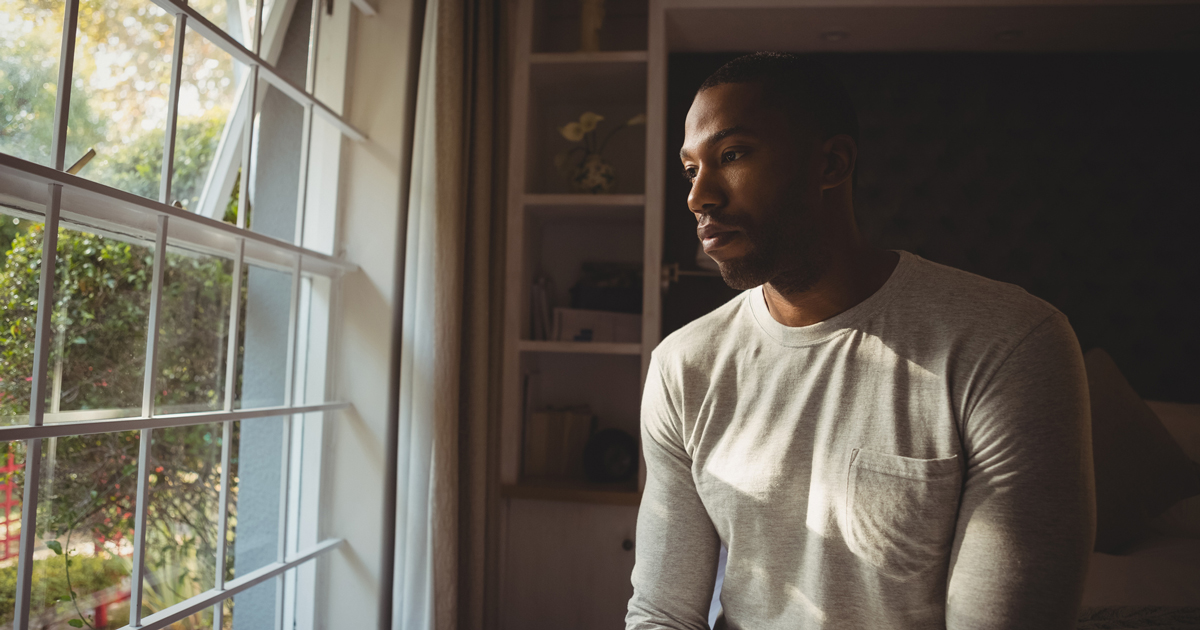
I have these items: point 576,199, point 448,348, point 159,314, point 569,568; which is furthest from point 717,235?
point 569,568

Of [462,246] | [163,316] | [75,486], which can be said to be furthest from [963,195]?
[75,486]

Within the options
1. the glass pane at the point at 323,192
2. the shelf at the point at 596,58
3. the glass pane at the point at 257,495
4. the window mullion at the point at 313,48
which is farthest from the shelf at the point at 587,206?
the glass pane at the point at 257,495

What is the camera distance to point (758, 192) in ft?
3.47

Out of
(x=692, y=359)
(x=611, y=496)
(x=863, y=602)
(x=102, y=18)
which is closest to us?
(x=863, y=602)

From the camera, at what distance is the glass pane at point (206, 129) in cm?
132

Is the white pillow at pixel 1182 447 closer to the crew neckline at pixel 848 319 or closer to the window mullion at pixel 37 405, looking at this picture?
the crew neckline at pixel 848 319

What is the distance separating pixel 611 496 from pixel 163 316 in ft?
4.40

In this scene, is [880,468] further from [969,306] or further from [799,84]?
A: [799,84]

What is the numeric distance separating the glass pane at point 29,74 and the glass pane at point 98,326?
142 millimetres

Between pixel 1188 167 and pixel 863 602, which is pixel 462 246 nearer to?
pixel 863 602

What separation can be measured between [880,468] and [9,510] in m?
1.25

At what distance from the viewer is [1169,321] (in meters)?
2.31

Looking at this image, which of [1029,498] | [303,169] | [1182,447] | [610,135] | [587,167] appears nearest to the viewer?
[1029,498]

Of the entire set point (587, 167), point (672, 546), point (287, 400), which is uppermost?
point (587, 167)
